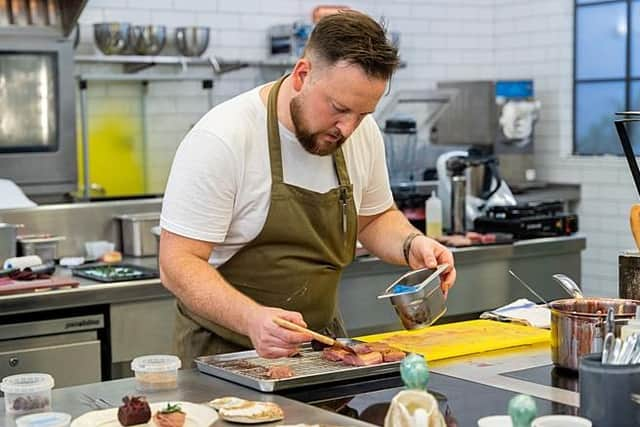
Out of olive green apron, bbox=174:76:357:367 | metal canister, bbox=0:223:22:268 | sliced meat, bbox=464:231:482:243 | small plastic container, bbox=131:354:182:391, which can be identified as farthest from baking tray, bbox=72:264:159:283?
small plastic container, bbox=131:354:182:391

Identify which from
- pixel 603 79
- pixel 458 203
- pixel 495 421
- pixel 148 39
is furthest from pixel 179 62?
pixel 495 421

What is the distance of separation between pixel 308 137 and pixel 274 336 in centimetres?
71

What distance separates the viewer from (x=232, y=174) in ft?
9.97

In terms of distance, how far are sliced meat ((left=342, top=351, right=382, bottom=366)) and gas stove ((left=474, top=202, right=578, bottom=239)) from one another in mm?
→ 3331

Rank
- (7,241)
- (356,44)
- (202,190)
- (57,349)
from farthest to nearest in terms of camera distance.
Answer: (7,241) < (57,349) < (202,190) < (356,44)

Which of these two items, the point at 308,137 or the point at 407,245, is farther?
the point at 407,245

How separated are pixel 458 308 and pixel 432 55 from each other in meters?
3.13

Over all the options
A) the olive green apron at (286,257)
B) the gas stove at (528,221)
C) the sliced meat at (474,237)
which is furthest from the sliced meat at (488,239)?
the olive green apron at (286,257)

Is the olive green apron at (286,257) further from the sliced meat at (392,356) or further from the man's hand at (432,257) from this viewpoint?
the sliced meat at (392,356)

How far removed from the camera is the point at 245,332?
108 inches

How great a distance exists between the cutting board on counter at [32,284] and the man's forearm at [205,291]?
1495mm

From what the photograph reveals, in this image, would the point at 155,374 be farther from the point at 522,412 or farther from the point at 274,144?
the point at 522,412

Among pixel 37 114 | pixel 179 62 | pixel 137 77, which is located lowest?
pixel 37 114

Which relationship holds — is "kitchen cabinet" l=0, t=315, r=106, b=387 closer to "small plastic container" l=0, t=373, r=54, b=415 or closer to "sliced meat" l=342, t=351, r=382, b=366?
"small plastic container" l=0, t=373, r=54, b=415
